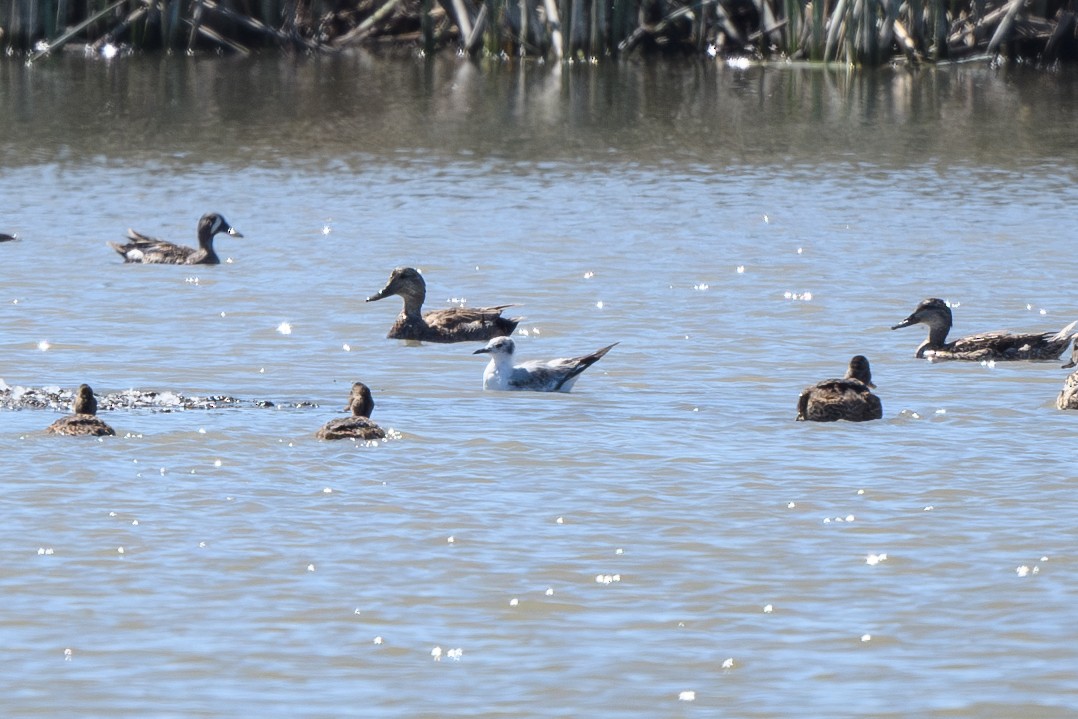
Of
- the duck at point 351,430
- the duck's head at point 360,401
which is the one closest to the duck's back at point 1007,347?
the duck's head at point 360,401

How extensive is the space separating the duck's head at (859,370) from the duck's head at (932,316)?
196 cm

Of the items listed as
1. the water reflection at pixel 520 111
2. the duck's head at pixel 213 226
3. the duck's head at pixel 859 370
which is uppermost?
the water reflection at pixel 520 111

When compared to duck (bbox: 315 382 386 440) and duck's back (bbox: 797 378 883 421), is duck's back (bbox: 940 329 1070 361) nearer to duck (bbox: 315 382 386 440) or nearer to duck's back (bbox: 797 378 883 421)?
duck's back (bbox: 797 378 883 421)

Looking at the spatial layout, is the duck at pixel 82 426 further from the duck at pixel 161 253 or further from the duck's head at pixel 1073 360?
the duck at pixel 161 253

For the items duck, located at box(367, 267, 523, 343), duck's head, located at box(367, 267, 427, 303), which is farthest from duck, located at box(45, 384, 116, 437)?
duck's head, located at box(367, 267, 427, 303)

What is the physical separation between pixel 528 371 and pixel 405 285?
10.9 ft

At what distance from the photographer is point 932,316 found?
48.7 feet

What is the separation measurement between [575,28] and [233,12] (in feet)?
25.3

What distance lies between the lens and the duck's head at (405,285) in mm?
16250

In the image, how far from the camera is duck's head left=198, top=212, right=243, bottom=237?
64.7ft

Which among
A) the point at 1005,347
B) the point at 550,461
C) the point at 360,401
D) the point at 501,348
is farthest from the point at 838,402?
the point at 1005,347

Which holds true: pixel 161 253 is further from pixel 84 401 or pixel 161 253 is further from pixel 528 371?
pixel 84 401

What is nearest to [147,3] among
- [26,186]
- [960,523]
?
[26,186]

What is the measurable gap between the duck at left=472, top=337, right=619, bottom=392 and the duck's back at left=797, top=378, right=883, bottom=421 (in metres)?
1.77
